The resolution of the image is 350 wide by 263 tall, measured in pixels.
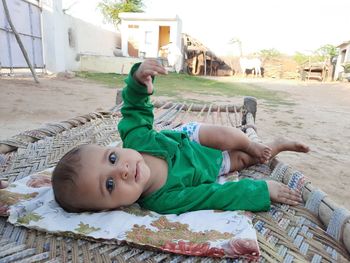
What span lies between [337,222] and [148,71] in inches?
24.6

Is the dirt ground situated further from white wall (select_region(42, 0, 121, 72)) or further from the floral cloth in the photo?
white wall (select_region(42, 0, 121, 72))

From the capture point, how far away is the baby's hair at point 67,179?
0.72 metres

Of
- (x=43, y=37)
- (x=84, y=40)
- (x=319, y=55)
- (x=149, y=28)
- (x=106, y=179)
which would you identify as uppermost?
(x=149, y=28)

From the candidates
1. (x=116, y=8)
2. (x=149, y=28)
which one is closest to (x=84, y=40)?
(x=149, y=28)

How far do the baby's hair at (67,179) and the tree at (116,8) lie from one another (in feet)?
49.1

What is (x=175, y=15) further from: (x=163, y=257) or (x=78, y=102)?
(x=163, y=257)

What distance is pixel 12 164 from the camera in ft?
3.52

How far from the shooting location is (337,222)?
2.42 ft

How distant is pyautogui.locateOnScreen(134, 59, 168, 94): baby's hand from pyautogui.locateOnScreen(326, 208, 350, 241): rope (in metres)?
0.57

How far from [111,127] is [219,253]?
117 centimetres

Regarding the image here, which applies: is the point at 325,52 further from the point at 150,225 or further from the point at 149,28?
the point at 150,225

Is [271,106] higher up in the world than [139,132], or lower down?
lower down

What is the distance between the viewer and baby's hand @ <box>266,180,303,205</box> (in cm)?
83

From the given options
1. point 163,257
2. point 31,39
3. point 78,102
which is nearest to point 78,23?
point 31,39
